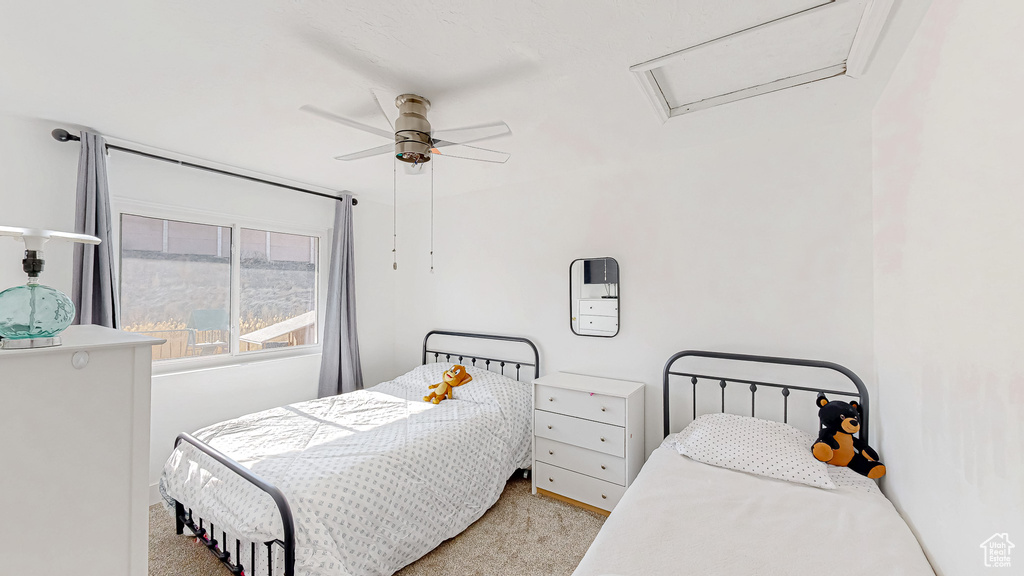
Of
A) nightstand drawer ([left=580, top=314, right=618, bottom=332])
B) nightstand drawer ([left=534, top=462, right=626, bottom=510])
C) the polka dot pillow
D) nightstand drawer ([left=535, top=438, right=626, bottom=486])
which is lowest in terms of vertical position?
nightstand drawer ([left=534, top=462, right=626, bottom=510])

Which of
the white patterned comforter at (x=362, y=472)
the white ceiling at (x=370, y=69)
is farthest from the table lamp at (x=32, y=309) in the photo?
the white patterned comforter at (x=362, y=472)

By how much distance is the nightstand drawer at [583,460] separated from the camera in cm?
259

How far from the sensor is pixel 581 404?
8.94 feet

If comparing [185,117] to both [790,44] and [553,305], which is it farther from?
[790,44]

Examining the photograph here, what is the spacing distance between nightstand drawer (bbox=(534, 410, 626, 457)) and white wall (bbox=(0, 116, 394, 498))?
223 cm

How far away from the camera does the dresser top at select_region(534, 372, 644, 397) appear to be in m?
2.68

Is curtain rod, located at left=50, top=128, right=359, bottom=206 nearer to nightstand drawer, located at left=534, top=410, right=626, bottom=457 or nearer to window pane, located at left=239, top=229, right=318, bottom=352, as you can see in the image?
window pane, located at left=239, top=229, right=318, bottom=352

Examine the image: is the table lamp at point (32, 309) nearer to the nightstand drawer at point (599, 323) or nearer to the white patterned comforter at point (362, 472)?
the white patterned comforter at point (362, 472)

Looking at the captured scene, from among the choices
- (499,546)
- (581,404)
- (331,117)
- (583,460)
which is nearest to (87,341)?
(331,117)

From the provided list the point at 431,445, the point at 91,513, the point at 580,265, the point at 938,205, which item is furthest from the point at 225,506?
the point at 938,205

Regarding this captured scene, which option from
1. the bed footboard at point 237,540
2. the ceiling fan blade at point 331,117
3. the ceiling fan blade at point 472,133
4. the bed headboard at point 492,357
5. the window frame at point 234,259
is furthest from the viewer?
the bed headboard at point 492,357

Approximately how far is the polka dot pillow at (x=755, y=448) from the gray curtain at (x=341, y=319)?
117 inches

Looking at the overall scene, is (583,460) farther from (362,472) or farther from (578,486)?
(362,472)

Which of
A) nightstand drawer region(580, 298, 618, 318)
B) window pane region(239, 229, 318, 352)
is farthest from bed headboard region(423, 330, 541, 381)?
window pane region(239, 229, 318, 352)
